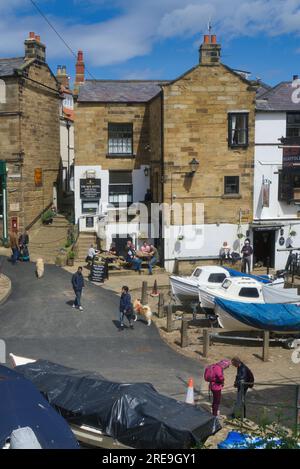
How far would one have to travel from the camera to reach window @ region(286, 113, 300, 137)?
28.8 meters

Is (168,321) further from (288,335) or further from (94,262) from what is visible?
(94,262)

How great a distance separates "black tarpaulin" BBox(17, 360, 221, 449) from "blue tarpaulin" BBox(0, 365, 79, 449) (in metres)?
0.75

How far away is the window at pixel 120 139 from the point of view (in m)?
31.6

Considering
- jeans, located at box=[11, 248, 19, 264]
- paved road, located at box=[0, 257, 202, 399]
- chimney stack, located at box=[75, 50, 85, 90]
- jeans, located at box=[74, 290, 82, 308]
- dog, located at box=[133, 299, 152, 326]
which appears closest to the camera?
paved road, located at box=[0, 257, 202, 399]

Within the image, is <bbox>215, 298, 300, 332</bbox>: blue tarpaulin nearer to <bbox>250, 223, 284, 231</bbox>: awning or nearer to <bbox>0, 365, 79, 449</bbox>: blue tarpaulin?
<bbox>250, 223, 284, 231</bbox>: awning

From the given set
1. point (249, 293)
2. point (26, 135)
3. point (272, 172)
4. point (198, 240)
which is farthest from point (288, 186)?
point (26, 135)

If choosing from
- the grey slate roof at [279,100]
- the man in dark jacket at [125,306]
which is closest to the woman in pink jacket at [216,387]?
the man in dark jacket at [125,306]

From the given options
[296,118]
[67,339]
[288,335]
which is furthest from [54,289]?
[296,118]

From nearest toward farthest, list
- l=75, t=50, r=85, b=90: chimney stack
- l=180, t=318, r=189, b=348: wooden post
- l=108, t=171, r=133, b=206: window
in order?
l=180, t=318, r=189, b=348: wooden post < l=108, t=171, r=133, b=206: window < l=75, t=50, r=85, b=90: chimney stack

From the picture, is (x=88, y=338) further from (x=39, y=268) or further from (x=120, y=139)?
(x=120, y=139)

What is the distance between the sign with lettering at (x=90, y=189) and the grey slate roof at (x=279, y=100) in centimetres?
975

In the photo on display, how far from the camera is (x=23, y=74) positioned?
→ 3030 cm

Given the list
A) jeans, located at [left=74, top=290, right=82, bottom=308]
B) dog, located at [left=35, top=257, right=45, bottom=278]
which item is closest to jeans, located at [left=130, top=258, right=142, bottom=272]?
dog, located at [left=35, top=257, right=45, bottom=278]

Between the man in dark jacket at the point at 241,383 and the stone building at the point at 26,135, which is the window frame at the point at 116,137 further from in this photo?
the man in dark jacket at the point at 241,383
